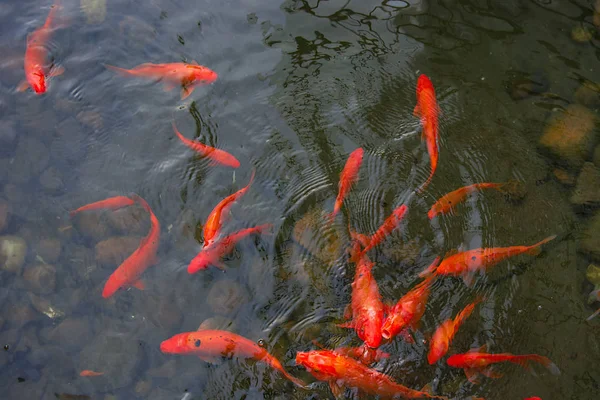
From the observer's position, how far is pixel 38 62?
5.64 metres

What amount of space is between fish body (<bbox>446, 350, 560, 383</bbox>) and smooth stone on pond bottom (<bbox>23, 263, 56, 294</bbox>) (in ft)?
11.6

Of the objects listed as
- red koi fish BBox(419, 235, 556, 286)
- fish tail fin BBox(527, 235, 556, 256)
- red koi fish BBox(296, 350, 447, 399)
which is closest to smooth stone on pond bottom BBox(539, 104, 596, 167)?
fish tail fin BBox(527, 235, 556, 256)

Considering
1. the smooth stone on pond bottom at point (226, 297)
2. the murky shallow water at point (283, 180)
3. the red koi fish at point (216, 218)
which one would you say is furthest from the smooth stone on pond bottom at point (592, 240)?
the red koi fish at point (216, 218)

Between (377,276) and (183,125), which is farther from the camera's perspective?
(183,125)

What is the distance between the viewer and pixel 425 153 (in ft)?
17.0

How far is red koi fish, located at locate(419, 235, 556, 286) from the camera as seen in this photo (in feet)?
14.4

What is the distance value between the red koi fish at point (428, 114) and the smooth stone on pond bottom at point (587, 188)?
1.42m

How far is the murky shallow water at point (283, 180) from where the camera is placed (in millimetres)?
4164

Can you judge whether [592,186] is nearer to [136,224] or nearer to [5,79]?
[136,224]

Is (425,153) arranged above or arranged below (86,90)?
below

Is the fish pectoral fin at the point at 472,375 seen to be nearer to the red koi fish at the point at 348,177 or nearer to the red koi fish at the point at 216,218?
the red koi fish at the point at 348,177

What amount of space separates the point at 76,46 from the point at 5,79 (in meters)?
0.87

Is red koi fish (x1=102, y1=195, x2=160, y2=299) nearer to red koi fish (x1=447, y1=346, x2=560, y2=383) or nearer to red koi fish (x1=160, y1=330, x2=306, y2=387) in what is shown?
red koi fish (x1=160, y1=330, x2=306, y2=387)

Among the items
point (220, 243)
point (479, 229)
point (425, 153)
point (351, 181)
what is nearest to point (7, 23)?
point (220, 243)
